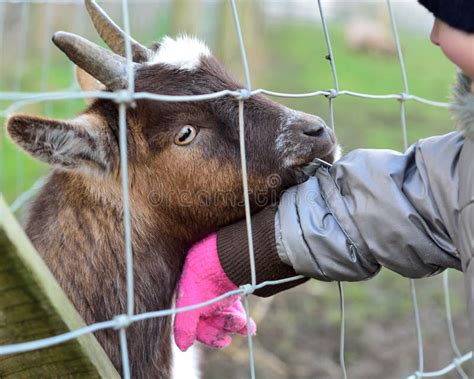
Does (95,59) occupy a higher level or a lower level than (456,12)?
lower

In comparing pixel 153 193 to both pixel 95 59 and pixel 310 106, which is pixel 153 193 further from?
pixel 310 106

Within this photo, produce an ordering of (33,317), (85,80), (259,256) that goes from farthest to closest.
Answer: (85,80) < (259,256) < (33,317)

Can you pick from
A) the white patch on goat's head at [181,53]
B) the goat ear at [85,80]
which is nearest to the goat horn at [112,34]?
the white patch on goat's head at [181,53]

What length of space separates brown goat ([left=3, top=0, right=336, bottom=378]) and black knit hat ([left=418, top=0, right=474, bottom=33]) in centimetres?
76

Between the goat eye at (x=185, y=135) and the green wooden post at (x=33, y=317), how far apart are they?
2.83ft

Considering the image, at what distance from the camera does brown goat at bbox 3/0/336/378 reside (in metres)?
2.58

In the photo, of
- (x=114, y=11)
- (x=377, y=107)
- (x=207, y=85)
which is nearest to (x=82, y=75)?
(x=207, y=85)

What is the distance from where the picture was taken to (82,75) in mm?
3350

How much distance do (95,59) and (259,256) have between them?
778mm

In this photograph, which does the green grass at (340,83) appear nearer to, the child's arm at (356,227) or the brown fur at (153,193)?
the brown fur at (153,193)

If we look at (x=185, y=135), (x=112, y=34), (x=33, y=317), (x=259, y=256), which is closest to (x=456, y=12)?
(x=259, y=256)

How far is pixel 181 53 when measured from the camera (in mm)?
2830

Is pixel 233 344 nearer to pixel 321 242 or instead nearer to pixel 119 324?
pixel 321 242

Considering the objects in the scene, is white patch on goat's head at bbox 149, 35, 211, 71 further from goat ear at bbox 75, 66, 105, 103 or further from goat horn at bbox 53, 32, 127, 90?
goat ear at bbox 75, 66, 105, 103
